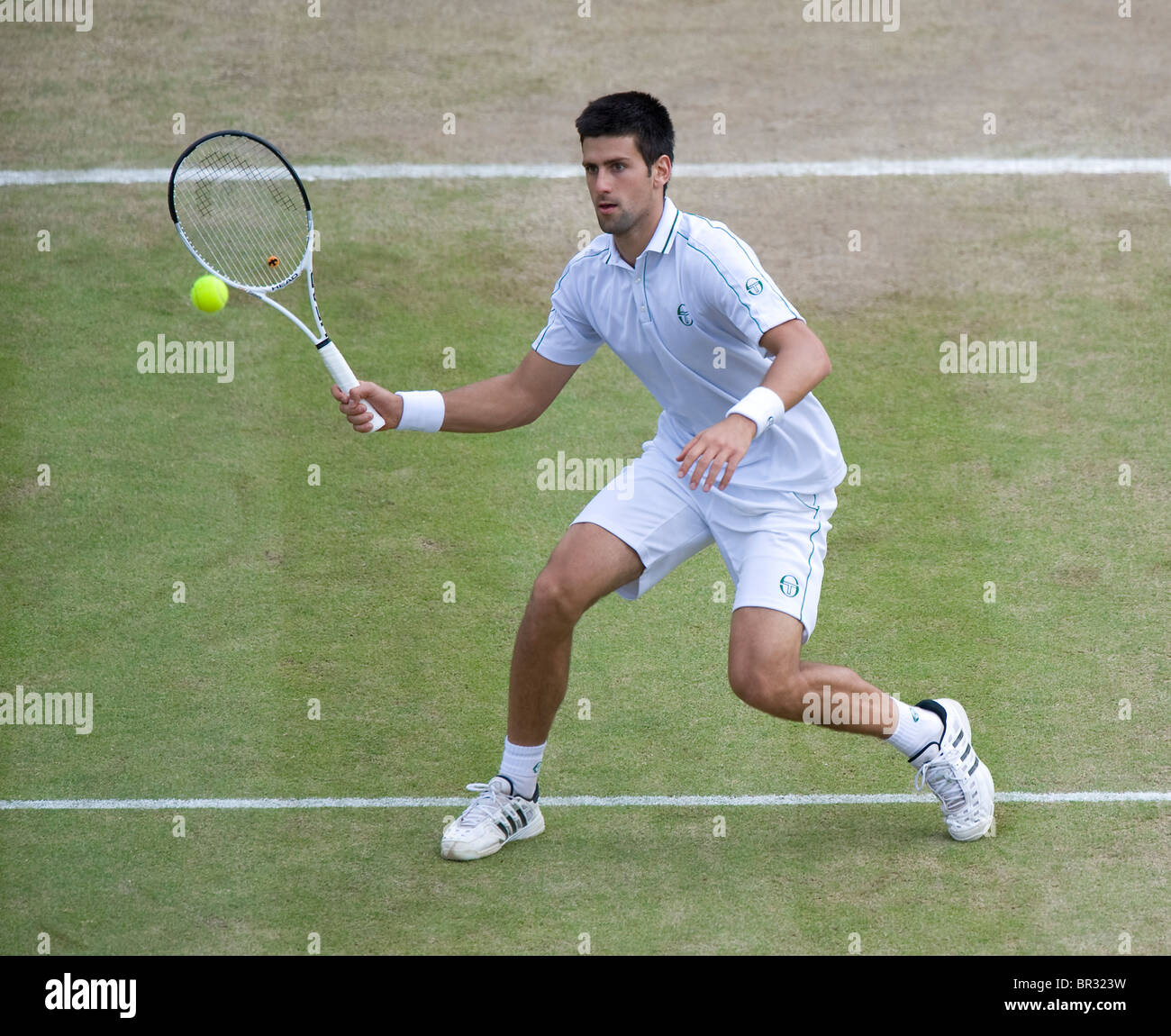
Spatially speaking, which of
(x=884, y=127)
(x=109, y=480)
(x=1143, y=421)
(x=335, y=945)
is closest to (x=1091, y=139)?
(x=884, y=127)

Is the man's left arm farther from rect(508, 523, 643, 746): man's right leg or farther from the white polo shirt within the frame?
rect(508, 523, 643, 746): man's right leg

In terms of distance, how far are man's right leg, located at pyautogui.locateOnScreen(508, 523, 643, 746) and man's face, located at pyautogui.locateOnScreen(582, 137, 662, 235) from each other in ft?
3.48

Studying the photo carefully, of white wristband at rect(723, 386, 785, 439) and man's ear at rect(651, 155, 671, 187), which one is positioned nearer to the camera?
white wristband at rect(723, 386, 785, 439)

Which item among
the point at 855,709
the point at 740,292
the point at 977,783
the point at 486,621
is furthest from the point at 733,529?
the point at 486,621

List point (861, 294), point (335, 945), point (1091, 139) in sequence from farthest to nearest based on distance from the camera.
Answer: point (1091, 139)
point (861, 294)
point (335, 945)

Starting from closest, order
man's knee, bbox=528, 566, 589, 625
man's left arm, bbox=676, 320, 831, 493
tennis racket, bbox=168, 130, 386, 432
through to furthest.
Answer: man's left arm, bbox=676, 320, 831, 493 → man's knee, bbox=528, 566, 589, 625 → tennis racket, bbox=168, 130, 386, 432

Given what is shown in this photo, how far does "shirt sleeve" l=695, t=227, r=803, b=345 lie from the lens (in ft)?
17.0

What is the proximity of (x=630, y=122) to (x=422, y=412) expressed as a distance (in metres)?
1.21

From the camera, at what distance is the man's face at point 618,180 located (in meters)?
5.30

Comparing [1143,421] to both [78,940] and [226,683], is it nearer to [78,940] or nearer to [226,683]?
[226,683]

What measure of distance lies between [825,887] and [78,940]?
7.96 ft

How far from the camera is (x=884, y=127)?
10789 millimetres

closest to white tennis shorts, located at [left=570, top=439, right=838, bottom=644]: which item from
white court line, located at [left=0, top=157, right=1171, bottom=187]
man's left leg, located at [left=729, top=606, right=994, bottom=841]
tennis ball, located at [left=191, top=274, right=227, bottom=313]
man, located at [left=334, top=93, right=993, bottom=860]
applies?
man, located at [left=334, top=93, right=993, bottom=860]

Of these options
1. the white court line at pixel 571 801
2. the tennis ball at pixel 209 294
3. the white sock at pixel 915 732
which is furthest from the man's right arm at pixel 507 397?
the white sock at pixel 915 732
